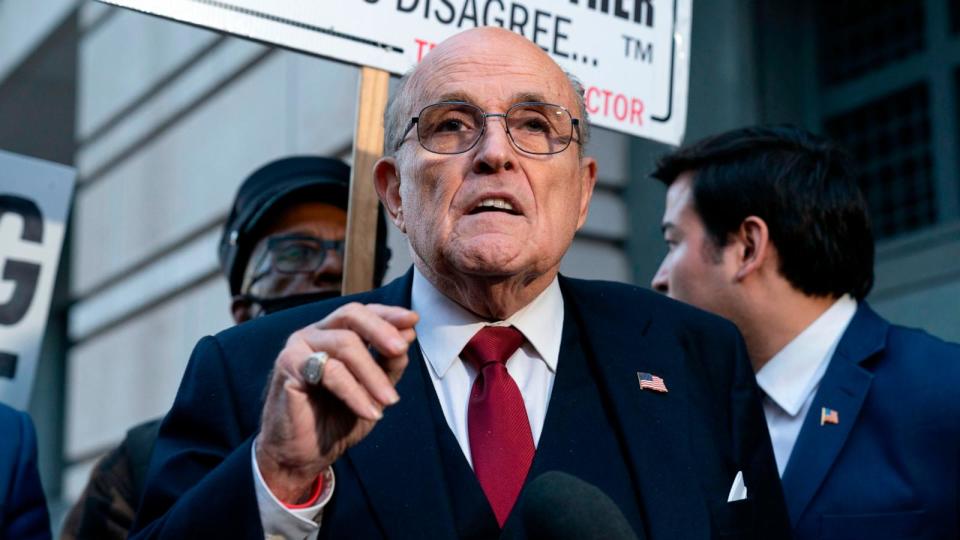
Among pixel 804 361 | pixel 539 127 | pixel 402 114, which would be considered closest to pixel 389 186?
pixel 402 114

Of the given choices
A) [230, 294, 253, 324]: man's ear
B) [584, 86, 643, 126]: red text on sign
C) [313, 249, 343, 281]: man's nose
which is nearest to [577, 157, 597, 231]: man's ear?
[584, 86, 643, 126]: red text on sign

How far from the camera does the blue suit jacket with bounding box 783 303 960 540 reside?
3.71 m

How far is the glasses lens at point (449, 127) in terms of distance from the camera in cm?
311

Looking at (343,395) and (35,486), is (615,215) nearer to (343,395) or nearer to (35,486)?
(35,486)

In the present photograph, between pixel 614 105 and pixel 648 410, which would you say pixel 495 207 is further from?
pixel 614 105

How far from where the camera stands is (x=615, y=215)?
7426 mm

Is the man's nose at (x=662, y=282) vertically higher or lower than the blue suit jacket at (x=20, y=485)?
higher

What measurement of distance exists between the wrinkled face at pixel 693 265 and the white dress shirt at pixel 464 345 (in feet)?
4.60

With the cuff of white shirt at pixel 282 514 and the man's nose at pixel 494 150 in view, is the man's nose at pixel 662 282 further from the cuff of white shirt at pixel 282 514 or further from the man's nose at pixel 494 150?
the cuff of white shirt at pixel 282 514

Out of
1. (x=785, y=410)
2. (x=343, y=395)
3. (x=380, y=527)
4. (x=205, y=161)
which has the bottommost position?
(x=380, y=527)

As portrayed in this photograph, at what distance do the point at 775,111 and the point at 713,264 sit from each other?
8.77ft

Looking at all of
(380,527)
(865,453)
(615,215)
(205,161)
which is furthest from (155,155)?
(380,527)

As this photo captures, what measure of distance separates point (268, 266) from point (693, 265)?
1321 mm

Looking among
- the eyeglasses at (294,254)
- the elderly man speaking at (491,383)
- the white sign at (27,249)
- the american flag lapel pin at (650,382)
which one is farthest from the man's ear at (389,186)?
the white sign at (27,249)
